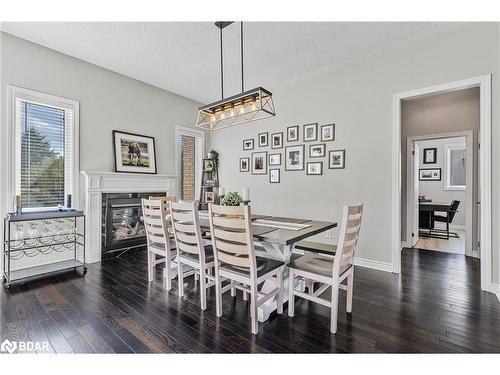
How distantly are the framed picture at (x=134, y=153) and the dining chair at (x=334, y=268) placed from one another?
10.6 ft

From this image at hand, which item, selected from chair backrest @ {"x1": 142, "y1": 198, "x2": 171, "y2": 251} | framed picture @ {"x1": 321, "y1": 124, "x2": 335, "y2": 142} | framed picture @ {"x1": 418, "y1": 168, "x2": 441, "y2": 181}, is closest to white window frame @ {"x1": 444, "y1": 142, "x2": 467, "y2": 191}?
framed picture @ {"x1": 418, "y1": 168, "x2": 441, "y2": 181}

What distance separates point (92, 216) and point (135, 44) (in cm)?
245

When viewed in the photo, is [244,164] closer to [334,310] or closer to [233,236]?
[233,236]

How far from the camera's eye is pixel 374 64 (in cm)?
339

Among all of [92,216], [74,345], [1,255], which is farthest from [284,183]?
[1,255]

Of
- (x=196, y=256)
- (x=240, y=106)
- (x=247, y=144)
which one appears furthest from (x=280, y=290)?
(x=247, y=144)

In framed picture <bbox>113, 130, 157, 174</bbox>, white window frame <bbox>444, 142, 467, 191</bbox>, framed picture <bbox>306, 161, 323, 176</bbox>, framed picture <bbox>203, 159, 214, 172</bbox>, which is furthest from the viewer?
white window frame <bbox>444, 142, 467, 191</bbox>

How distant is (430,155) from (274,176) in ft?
17.0

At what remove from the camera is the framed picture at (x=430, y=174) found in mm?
6754

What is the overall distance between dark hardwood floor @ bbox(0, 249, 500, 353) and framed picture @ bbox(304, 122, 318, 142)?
2.14 meters

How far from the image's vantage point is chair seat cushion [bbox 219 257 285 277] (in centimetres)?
204

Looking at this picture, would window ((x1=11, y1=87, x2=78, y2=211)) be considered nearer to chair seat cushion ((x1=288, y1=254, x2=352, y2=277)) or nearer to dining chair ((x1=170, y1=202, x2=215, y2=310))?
dining chair ((x1=170, y1=202, x2=215, y2=310))

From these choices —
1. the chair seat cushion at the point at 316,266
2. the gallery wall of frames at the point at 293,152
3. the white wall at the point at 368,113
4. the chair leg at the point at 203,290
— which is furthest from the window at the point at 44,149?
the chair seat cushion at the point at 316,266
